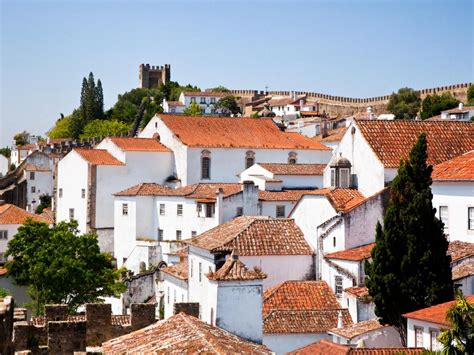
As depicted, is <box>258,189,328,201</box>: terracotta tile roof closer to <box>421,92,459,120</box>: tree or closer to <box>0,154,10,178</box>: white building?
<box>421,92,459,120</box>: tree

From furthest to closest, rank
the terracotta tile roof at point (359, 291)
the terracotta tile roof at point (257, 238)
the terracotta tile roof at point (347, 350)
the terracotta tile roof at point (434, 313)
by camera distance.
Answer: the terracotta tile roof at point (257, 238) → the terracotta tile roof at point (359, 291) → the terracotta tile roof at point (434, 313) → the terracotta tile roof at point (347, 350)

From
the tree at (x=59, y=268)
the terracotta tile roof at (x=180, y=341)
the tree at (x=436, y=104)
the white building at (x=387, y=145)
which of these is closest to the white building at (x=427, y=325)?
the terracotta tile roof at (x=180, y=341)

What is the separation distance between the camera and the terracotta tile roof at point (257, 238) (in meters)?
36.2

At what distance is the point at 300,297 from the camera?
34.7 m

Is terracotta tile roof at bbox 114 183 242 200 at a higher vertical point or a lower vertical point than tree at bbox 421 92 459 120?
lower

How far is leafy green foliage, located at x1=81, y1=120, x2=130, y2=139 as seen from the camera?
110 meters

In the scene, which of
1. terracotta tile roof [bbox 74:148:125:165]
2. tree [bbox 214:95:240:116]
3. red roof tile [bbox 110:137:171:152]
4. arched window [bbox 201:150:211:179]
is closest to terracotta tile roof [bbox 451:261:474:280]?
arched window [bbox 201:150:211:179]

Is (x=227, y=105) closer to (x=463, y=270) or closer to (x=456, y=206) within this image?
(x=456, y=206)

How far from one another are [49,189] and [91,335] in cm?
7244

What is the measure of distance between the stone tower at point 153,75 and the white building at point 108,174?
286 ft

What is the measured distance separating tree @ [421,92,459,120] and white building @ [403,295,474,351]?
71.3 meters

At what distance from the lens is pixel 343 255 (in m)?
35.7

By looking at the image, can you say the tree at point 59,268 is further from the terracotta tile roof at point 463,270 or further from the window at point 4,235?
the terracotta tile roof at point 463,270

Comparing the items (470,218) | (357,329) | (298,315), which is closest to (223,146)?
(470,218)
